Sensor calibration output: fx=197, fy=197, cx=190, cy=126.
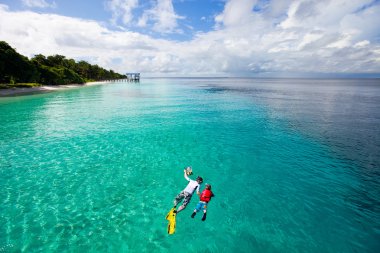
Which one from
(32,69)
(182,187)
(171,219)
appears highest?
(32,69)

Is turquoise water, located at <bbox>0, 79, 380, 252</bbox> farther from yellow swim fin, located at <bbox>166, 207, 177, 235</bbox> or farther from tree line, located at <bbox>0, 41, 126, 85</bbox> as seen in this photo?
tree line, located at <bbox>0, 41, 126, 85</bbox>

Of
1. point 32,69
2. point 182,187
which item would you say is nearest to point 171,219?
point 182,187

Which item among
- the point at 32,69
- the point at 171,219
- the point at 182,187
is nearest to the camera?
the point at 171,219

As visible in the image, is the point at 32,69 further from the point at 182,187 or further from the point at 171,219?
the point at 171,219

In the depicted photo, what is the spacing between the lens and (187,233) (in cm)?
939

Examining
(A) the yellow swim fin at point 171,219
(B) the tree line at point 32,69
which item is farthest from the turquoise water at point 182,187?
(B) the tree line at point 32,69

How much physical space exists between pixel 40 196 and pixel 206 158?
1200 centimetres

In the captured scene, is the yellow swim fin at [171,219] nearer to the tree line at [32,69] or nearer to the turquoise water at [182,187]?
the turquoise water at [182,187]

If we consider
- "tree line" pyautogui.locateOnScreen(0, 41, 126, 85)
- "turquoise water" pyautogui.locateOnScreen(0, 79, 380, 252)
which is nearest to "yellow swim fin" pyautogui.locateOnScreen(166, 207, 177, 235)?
"turquoise water" pyautogui.locateOnScreen(0, 79, 380, 252)

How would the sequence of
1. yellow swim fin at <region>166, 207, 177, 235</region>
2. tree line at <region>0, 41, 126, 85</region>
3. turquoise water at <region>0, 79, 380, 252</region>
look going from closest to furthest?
turquoise water at <region>0, 79, 380, 252</region>, yellow swim fin at <region>166, 207, 177, 235</region>, tree line at <region>0, 41, 126, 85</region>

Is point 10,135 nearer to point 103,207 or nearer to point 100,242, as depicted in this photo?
point 103,207

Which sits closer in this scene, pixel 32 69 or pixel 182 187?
pixel 182 187

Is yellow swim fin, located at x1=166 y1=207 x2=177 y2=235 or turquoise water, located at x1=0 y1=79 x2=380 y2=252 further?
yellow swim fin, located at x1=166 y1=207 x2=177 y2=235

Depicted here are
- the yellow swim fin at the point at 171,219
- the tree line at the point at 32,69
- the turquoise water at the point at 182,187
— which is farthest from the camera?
the tree line at the point at 32,69
